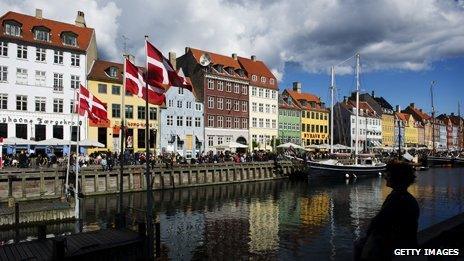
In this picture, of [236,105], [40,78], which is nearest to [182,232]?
[40,78]

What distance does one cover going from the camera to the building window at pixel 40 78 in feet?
180

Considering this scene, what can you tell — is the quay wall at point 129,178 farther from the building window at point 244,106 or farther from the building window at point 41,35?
the building window at point 41,35

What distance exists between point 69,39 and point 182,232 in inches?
1647

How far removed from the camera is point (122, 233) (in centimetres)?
1753

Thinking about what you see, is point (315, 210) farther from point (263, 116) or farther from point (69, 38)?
point (263, 116)

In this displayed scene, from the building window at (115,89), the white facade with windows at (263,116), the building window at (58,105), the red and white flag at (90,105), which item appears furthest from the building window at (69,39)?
the white facade with windows at (263,116)

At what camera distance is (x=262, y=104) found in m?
86.5

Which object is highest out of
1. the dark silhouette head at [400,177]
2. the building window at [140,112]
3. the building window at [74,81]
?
the building window at [74,81]

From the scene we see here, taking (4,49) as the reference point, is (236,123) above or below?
below

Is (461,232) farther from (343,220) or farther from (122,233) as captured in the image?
(343,220)

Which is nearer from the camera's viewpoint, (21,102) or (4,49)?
(4,49)

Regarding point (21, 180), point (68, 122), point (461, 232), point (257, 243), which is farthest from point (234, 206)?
point (68, 122)

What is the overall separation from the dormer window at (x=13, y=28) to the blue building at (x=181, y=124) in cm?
2185

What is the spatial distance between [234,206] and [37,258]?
2246 cm
